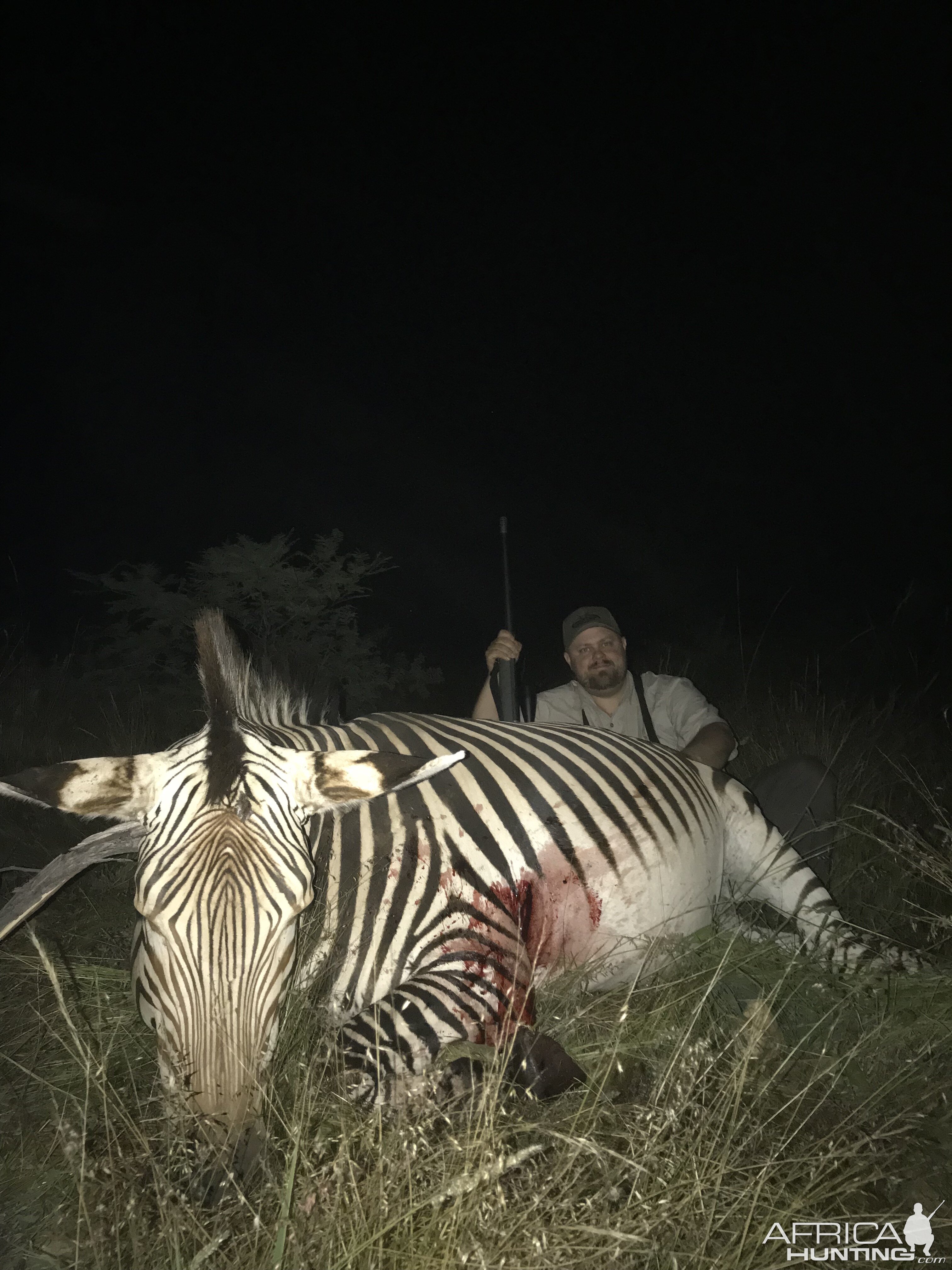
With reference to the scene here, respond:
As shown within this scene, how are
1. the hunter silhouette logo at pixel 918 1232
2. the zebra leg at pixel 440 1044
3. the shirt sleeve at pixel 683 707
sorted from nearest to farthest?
1. the hunter silhouette logo at pixel 918 1232
2. the zebra leg at pixel 440 1044
3. the shirt sleeve at pixel 683 707

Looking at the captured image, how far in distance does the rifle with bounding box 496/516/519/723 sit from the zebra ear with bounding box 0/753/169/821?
2658mm

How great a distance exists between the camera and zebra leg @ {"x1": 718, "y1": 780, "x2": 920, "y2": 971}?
2.63 m

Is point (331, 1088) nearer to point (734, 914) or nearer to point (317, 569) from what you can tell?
point (734, 914)

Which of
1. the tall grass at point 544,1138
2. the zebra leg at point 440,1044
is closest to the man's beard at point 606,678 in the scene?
the tall grass at point 544,1138

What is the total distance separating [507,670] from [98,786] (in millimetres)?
2922

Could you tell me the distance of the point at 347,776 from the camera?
174 centimetres

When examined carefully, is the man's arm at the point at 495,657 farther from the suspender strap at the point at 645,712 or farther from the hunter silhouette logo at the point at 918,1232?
the hunter silhouette logo at the point at 918,1232

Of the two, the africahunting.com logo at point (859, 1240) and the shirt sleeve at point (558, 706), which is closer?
the africahunting.com logo at point (859, 1240)

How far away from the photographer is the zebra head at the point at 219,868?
4.39ft

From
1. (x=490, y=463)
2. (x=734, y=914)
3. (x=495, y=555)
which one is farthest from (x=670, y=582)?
A: (x=734, y=914)

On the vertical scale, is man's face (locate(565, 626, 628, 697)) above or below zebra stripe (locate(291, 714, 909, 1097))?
above

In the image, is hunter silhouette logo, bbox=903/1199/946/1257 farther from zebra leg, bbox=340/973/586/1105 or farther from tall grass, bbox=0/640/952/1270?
zebra leg, bbox=340/973/586/1105

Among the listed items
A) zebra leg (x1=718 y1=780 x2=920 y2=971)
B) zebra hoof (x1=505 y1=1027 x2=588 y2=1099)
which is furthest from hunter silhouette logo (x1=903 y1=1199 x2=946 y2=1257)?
zebra leg (x1=718 y1=780 x2=920 y2=971)

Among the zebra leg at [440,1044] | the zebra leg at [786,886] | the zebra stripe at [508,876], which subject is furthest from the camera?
the zebra leg at [786,886]
